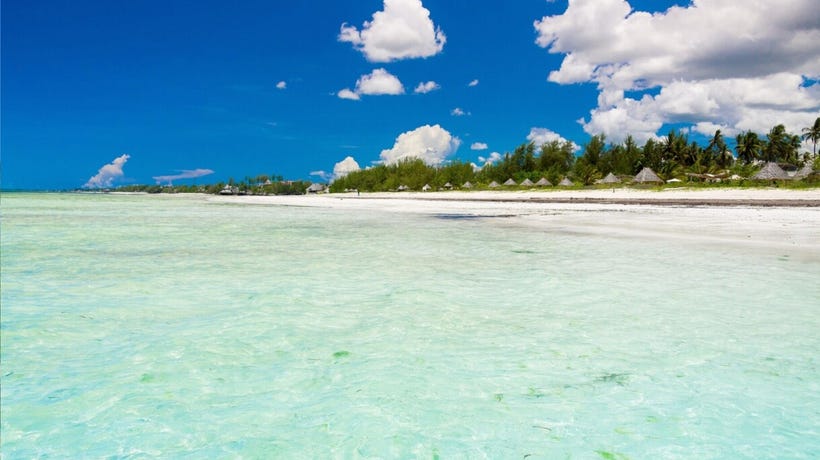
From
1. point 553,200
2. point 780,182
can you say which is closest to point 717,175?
point 780,182

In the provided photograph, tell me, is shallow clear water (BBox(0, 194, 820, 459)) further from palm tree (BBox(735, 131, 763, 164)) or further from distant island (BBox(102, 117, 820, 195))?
palm tree (BBox(735, 131, 763, 164))

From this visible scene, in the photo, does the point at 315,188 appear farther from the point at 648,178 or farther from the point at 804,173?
the point at 804,173

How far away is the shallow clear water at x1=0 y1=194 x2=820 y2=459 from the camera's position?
117 inches

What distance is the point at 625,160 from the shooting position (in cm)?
8300

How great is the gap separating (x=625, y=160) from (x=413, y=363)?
87893 mm

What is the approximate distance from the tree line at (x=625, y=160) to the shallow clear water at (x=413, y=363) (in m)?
70.1

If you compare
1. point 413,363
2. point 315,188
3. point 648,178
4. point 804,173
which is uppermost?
point 315,188

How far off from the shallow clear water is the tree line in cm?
7010

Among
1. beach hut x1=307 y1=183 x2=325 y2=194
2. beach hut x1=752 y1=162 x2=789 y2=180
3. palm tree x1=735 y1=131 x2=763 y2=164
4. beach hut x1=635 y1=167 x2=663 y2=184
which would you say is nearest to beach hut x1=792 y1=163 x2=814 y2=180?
beach hut x1=752 y1=162 x2=789 y2=180

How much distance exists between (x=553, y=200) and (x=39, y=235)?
1353 inches

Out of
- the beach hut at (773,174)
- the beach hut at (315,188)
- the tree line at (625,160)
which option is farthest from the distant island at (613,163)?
the beach hut at (315,188)

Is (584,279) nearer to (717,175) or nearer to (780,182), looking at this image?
(780,182)

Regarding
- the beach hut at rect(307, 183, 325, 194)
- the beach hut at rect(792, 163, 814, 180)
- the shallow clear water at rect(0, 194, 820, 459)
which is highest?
the beach hut at rect(307, 183, 325, 194)

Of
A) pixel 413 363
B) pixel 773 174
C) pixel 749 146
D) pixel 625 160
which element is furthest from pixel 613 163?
pixel 413 363
